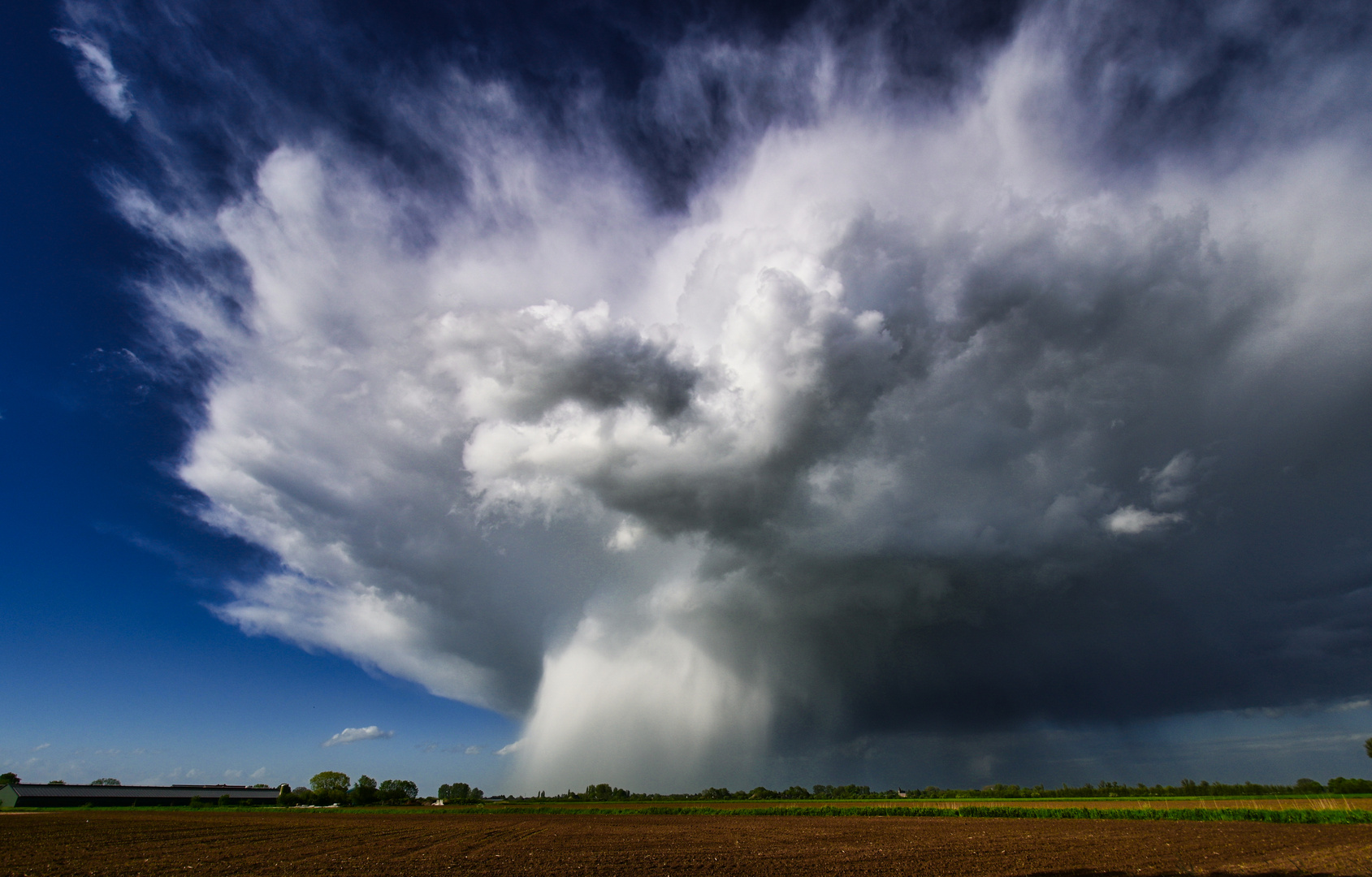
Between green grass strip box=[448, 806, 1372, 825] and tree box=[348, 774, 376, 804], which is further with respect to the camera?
tree box=[348, 774, 376, 804]

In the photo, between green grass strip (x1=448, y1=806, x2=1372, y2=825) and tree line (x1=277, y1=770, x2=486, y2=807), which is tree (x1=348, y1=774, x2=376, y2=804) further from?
green grass strip (x1=448, y1=806, x2=1372, y2=825)

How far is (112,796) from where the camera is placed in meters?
150

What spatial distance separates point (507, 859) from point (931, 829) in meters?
47.4

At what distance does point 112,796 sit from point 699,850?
187707 millimetres

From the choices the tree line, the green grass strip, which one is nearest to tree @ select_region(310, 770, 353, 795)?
the tree line

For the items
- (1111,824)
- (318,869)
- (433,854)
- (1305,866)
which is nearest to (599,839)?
(433,854)

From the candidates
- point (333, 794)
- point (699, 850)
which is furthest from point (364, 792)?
point (699, 850)

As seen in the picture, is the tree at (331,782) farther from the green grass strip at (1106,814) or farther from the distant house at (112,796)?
the green grass strip at (1106,814)

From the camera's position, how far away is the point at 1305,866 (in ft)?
105

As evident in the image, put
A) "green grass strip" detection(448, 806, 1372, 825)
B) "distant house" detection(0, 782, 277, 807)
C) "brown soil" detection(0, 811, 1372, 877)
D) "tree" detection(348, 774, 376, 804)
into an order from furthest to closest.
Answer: "tree" detection(348, 774, 376, 804) < "distant house" detection(0, 782, 277, 807) < "green grass strip" detection(448, 806, 1372, 825) < "brown soil" detection(0, 811, 1372, 877)

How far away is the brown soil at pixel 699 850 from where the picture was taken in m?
31.7

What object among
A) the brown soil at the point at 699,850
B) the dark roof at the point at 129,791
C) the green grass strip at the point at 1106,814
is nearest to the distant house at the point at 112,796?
the dark roof at the point at 129,791

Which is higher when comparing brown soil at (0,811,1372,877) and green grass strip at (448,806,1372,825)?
brown soil at (0,811,1372,877)

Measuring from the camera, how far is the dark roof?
5591 inches
